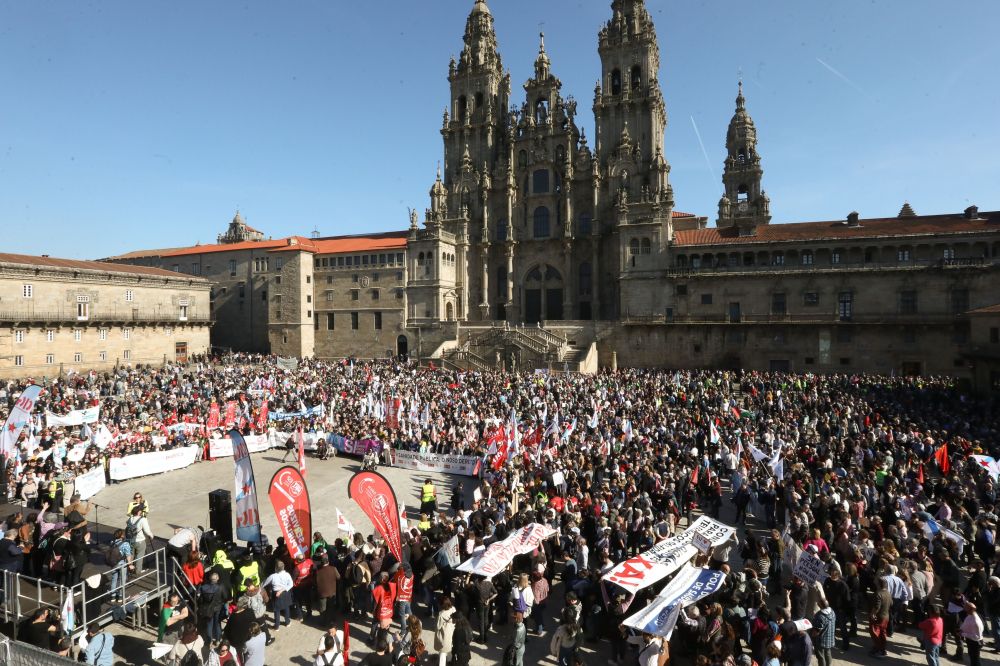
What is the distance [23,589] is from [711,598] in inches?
553

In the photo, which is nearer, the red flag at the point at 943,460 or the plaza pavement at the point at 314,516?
the plaza pavement at the point at 314,516

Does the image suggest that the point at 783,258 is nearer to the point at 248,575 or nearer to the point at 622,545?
the point at 622,545

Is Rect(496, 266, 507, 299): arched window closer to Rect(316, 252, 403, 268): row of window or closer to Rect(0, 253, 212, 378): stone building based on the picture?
Rect(316, 252, 403, 268): row of window

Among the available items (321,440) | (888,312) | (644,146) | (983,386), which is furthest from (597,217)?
(321,440)

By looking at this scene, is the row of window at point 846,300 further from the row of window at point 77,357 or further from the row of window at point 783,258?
the row of window at point 77,357

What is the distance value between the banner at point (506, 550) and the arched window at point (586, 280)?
46409mm

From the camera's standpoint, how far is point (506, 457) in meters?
20.5

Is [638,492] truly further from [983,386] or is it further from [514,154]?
[514,154]

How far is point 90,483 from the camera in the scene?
19.6 meters

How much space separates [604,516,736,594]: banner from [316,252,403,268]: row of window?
170ft

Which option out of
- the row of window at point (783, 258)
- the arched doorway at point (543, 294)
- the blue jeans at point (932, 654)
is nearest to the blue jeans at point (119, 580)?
the blue jeans at point (932, 654)

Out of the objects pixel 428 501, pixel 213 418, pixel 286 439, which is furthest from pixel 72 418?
pixel 428 501

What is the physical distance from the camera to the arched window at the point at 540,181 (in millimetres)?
57875

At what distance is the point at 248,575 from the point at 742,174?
252 ft
